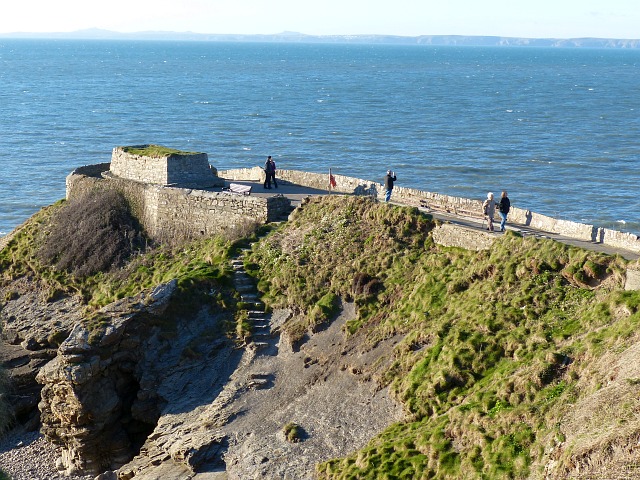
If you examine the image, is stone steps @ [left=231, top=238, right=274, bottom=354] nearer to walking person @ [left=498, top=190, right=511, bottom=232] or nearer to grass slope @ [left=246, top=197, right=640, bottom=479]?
grass slope @ [left=246, top=197, right=640, bottom=479]

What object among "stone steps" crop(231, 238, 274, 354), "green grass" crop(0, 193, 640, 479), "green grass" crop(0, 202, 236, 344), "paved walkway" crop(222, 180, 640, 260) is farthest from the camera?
"green grass" crop(0, 202, 236, 344)

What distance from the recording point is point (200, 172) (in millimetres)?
39531

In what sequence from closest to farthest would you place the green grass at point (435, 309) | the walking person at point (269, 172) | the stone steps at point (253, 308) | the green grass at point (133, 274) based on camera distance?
the green grass at point (435, 309), the stone steps at point (253, 308), the green grass at point (133, 274), the walking person at point (269, 172)

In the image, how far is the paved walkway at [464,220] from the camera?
Answer: 27.4m

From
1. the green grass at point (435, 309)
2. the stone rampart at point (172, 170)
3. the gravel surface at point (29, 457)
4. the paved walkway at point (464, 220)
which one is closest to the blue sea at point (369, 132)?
the paved walkway at point (464, 220)

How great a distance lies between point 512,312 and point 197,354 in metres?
10.1

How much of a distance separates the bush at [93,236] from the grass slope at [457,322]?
279 inches

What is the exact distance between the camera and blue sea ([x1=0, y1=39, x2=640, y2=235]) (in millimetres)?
65500

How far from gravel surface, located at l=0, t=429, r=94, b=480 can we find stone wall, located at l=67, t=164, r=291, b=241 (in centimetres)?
942

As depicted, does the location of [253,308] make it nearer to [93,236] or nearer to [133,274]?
[133,274]

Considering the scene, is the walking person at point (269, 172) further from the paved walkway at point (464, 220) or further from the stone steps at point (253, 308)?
the stone steps at point (253, 308)

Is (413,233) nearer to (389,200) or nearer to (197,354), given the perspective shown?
(389,200)

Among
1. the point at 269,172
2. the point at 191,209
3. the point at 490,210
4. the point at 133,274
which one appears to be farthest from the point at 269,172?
the point at 490,210

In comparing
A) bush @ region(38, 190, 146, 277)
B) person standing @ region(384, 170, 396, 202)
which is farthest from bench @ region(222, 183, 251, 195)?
person standing @ region(384, 170, 396, 202)
